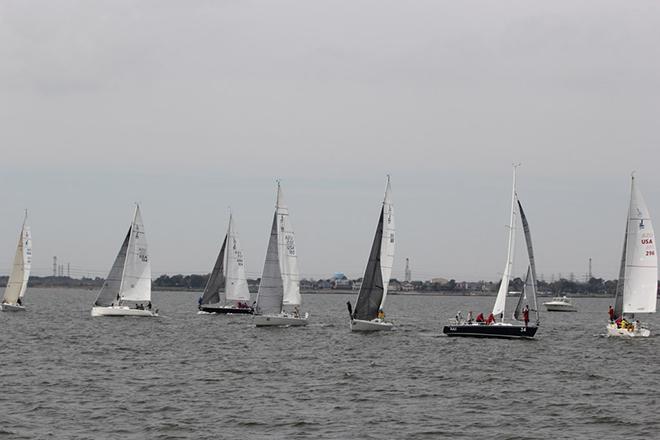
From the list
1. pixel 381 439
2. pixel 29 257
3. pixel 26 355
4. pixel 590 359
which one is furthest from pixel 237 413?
pixel 29 257

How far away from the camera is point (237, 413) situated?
33469mm

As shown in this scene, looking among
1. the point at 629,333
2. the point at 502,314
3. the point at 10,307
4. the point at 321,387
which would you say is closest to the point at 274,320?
the point at 502,314

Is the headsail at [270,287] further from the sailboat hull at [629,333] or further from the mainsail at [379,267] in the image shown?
the sailboat hull at [629,333]

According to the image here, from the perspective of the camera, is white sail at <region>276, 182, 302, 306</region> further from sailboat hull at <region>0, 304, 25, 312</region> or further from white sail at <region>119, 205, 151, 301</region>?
sailboat hull at <region>0, 304, 25, 312</region>

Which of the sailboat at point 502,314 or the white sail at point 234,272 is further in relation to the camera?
the white sail at point 234,272

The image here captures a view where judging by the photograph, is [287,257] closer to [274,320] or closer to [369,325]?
[274,320]

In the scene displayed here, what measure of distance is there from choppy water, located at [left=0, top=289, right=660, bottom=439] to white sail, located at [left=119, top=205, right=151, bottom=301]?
1873 centimetres

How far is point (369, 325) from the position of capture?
67375mm

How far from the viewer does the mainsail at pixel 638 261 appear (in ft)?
214

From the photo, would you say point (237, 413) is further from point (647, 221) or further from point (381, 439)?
point (647, 221)

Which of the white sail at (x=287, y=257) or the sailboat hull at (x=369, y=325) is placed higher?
the white sail at (x=287, y=257)

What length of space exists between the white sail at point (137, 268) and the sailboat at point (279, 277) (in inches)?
601

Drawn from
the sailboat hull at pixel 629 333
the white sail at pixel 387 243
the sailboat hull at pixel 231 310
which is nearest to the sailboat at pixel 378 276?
the white sail at pixel 387 243

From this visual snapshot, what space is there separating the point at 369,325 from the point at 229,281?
29273mm
